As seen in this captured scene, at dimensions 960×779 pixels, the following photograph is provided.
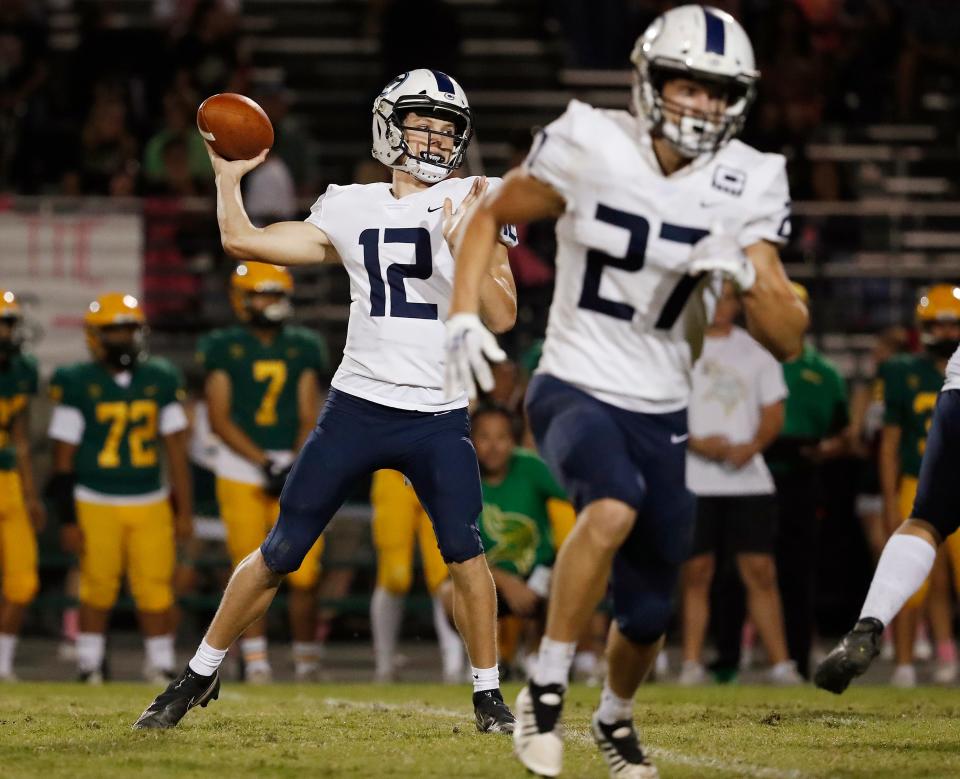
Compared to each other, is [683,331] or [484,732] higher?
[683,331]

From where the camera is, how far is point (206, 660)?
5215 millimetres

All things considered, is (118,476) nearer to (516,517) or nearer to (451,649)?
(451,649)

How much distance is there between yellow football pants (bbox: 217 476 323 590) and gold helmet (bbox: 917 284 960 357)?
3.03 metres

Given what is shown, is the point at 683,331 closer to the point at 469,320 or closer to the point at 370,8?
the point at 469,320

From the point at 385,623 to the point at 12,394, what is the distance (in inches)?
84.7

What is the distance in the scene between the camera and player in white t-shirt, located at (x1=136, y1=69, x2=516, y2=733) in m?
5.12

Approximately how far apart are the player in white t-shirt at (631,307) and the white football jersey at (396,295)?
41.2 inches

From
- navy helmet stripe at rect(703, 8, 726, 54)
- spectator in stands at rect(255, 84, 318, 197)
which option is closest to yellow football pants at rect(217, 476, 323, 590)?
spectator in stands at rect(255, 84, 318, 197)

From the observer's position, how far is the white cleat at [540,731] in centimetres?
399

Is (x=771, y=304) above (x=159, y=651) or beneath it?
above

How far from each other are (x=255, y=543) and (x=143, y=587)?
1.85 ft

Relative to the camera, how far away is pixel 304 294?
36.4 feet

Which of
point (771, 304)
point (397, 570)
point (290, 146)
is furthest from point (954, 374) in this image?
point (290, 146)

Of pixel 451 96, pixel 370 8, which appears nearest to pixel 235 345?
pixel 451 96
